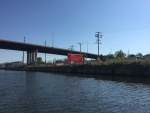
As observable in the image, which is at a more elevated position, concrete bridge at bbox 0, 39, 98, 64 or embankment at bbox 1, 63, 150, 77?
concrete bridge at bbox 0, 39, 98, 64

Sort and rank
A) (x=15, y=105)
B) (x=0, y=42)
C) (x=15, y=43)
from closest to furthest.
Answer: (x=15, y=105) < (x=0, y=42) < (x=15, y=43)

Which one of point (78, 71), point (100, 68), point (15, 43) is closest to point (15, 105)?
point (100, 68)

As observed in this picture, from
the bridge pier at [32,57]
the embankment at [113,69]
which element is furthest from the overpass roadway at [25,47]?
the embankment at [113,69]

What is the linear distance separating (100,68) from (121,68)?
1357cm

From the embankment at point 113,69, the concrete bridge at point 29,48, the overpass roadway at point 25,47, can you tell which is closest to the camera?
the embankment at point 113,69

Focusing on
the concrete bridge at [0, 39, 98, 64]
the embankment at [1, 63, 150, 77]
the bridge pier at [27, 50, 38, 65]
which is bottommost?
the embankment at [1, 63, 150, 77]

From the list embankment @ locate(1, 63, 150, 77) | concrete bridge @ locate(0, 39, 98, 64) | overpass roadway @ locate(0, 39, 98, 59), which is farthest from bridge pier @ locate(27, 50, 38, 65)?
embankment @ locate(1, 63, 150, 77)

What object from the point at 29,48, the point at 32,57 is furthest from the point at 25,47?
the point at 32,57

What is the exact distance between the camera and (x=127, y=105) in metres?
28.5

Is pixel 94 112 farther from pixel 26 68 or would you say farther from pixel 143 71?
pixel 26 68

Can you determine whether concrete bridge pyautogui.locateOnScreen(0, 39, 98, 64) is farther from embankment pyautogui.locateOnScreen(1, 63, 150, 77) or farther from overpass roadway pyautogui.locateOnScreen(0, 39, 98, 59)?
embankment pyautogui.locateOnScreen(1, 63, 150, 77)

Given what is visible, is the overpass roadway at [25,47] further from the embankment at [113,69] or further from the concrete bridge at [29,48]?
the embankment at [113,69]

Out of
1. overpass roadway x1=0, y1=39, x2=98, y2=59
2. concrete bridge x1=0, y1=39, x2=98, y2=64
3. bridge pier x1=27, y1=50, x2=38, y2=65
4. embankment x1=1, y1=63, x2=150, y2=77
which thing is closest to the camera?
embankment x1=1, y1=63, x2=150, y2=77

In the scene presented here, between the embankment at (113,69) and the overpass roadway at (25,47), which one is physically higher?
the overpass roadway at (25,47)
